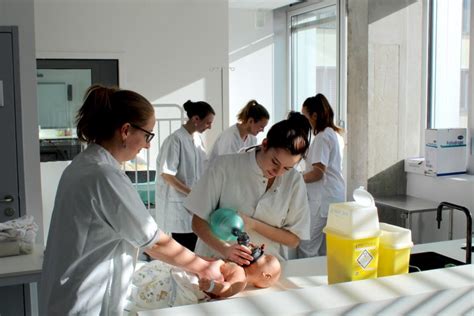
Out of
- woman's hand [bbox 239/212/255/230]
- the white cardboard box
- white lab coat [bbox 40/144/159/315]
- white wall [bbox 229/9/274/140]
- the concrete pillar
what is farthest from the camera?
white wall [bbox 229/9/274/140]

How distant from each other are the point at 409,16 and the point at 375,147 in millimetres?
1224

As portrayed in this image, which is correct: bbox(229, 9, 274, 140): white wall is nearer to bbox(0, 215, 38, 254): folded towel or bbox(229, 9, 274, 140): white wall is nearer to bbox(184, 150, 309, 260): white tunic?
bbox(0, 215, 38, 254): folded towel

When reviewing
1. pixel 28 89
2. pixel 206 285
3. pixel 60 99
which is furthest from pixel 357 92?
pixel 206 285

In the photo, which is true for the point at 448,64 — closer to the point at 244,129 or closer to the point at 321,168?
the point at 321,168

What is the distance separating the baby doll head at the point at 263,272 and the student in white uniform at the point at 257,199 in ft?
0.84

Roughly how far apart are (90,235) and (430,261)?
1575 mm

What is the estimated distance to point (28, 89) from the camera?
130 inches

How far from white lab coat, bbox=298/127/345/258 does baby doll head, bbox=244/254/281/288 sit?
6.48 feet

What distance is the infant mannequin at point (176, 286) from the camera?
1.56 meters

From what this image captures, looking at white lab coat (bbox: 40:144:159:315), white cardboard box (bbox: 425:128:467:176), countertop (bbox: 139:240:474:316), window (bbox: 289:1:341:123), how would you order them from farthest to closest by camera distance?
1. window (bbox: 289:1:341:123)
2. white cardboard box (bbox: 425:128:467:176)
3. white lab coat (bbox: 40:144:159:315)
4. countertop (bbox: 139:240:474:316)

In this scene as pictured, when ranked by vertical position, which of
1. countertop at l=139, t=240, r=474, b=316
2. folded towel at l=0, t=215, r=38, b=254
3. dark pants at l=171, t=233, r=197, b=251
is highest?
countertop at l=139, t=240, r=474, b=316

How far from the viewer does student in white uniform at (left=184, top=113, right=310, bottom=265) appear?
207 cm

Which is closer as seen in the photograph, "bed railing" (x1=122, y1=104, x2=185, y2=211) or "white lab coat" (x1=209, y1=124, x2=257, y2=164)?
"white lab coat" (x1=209, y1=124, x2=257, y2=164)

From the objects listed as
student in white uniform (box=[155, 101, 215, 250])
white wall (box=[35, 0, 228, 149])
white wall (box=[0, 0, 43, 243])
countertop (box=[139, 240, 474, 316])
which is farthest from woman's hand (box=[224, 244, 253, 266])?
white wall (box=[35, 0, 228, 149])
